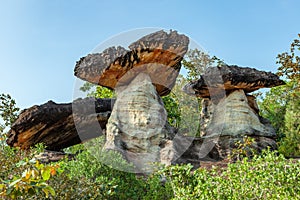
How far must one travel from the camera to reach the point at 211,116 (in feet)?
38.7

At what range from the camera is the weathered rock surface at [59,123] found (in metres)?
9.91

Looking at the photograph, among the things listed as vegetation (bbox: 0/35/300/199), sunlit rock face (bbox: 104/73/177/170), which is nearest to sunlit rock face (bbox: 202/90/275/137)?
sunlit rock face (bbox: 104/73/177/170)

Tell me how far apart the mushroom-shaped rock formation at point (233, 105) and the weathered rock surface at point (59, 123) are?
9.83 feet

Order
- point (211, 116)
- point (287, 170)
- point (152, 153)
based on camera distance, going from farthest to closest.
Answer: point (211, 116) < point (152, 153) < point (287, 170)

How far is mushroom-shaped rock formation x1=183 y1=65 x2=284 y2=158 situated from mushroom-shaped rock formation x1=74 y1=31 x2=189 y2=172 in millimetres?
1777

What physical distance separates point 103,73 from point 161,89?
1902 millimetres

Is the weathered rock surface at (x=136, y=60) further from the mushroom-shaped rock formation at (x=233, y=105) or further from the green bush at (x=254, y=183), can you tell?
the green bush at (x=254, y=183)

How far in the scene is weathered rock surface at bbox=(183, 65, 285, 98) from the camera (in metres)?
11.1

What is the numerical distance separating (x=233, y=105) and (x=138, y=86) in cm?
321

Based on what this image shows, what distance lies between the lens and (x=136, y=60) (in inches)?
370

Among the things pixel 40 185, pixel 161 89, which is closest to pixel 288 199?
pixel 40 185

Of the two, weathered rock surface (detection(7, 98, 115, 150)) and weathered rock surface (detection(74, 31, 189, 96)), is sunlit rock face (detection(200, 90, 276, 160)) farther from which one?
weathered rock surface (detection(7, 98, 115, 150))

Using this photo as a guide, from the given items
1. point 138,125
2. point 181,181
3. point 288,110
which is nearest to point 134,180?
point 181,181

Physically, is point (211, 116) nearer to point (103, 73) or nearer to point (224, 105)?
point (224, 105)
